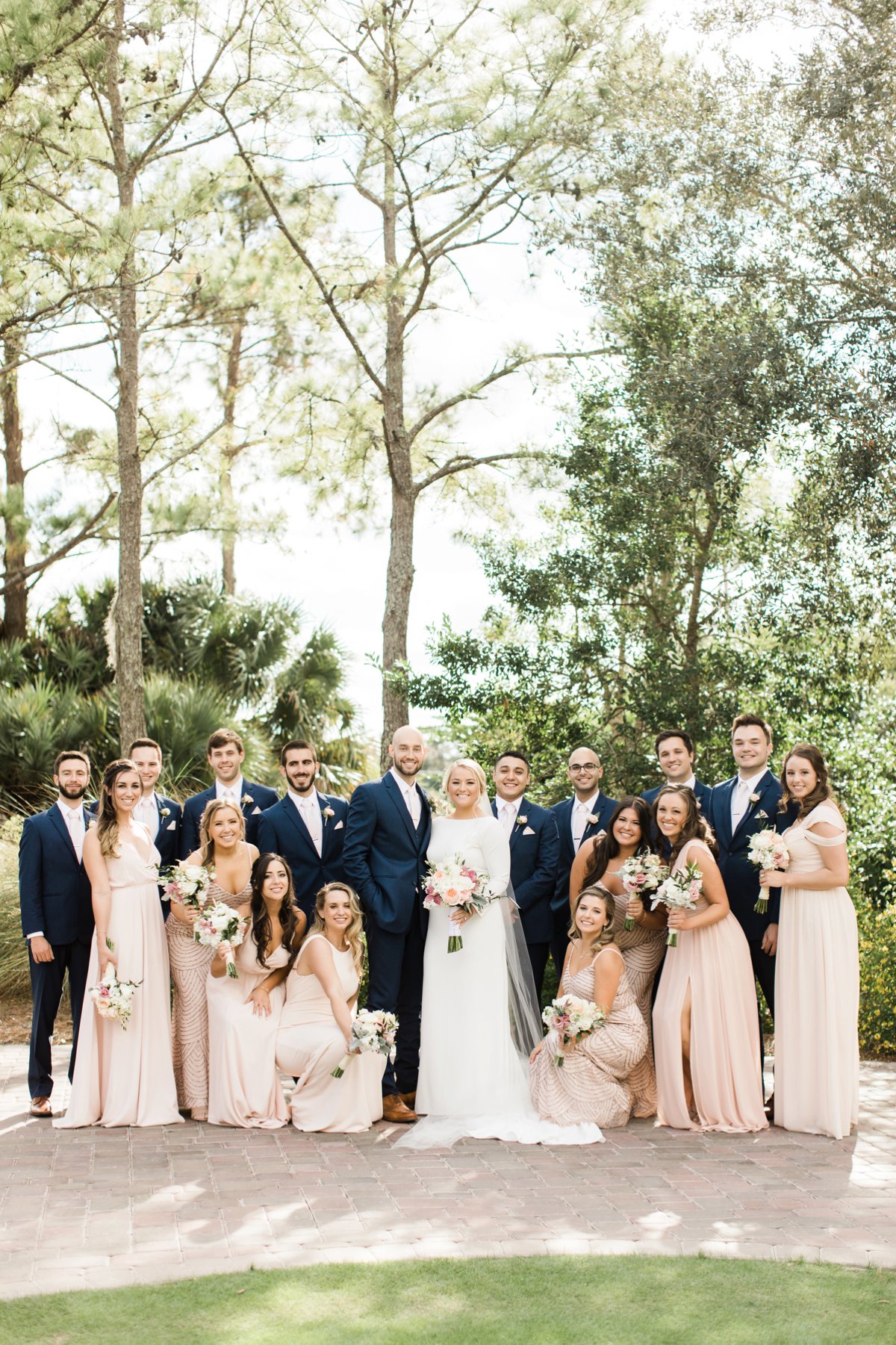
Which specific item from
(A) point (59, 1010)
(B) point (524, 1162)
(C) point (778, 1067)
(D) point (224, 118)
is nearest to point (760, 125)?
(D) point (224, 118)

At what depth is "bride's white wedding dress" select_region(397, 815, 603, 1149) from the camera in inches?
301

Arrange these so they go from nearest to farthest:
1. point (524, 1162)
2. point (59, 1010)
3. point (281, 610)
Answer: point (524, 1162) → point (59, 1010) → point (281, 610)

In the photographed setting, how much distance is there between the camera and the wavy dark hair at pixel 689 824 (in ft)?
25.4

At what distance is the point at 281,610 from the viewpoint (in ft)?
58.9

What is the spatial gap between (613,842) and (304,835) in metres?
1.98

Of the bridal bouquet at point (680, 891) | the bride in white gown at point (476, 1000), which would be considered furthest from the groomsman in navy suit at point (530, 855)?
the bridal bouquet at point (680, 891)

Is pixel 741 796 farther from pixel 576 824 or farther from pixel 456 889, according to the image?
pixel 456 889

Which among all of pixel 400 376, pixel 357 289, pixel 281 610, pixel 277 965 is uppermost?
pixel 357 289

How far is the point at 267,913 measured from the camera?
A: 7.82 m

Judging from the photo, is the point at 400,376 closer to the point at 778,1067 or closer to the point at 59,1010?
the point at 59,1010

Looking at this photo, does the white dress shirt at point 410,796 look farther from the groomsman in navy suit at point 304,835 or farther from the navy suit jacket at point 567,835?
the navy suit jacket at point 567,835

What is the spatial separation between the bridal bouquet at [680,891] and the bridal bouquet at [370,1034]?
164 centimetres

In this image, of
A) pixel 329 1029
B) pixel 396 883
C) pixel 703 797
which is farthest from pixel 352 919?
pixel 703 797

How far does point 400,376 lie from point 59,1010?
28.0 feet
